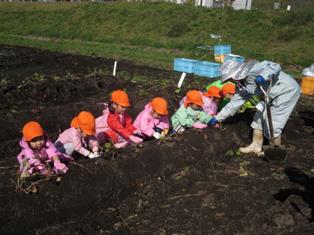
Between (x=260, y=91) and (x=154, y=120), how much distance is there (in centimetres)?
168

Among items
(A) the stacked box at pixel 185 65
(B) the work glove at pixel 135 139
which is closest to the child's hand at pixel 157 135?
(B) the work glove at pixel 135 139

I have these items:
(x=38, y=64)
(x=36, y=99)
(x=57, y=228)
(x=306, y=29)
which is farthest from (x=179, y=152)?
(x=306, y=29)

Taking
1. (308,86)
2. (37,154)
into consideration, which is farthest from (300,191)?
(308,86)

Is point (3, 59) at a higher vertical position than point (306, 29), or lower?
lower

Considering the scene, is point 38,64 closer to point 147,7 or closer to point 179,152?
point 179,152

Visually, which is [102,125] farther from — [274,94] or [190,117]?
[274,94]

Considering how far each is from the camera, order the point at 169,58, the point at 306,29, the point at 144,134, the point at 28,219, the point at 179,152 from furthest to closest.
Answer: the point at 306,29 < the point at 169,58 < the point at 144,134 < the point at 179,152 < the point at 28,219

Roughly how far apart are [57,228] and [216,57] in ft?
40.3

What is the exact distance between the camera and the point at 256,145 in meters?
6.69

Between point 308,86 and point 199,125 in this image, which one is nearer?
point 199,125

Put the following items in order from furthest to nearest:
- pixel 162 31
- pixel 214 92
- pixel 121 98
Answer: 1. pixel 162 31
2. pixel 214 92
3. pixel 121 98

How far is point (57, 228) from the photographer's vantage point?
4.30 m

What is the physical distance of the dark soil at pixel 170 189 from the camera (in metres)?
4.33

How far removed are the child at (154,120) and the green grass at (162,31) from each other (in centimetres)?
917
